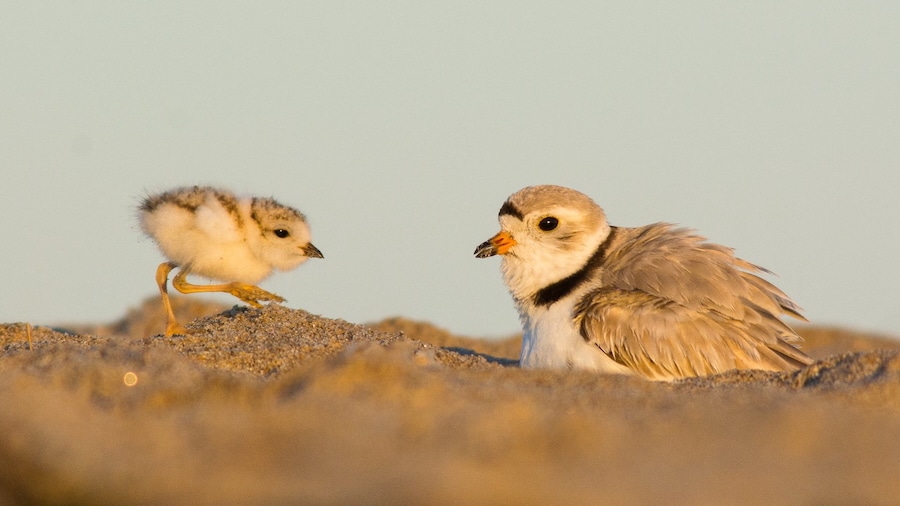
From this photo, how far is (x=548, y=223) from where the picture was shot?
5969 millimetres

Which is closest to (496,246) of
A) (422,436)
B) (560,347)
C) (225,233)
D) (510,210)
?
(510,210)

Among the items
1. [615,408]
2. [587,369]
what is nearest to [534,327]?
[587,369]

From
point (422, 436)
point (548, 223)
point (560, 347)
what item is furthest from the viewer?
point (548, 223)

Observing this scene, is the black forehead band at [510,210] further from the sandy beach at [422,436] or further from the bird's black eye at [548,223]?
the sandy beach at [422,436]

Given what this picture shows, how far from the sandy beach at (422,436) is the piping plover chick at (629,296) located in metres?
0.80

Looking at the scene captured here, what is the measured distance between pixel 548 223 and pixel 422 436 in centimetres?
321

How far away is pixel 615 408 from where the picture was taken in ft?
11.9

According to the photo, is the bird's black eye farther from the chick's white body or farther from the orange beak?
the chick's white body

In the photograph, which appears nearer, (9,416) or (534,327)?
(9,416)

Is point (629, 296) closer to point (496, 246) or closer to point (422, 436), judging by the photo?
point (496, 246)

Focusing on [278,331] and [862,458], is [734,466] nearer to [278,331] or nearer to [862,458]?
[862,458]

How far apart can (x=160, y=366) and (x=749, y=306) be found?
3.04 meters

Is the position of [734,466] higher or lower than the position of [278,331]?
lower

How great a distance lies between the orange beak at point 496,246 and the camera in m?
6.00
